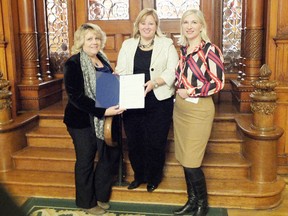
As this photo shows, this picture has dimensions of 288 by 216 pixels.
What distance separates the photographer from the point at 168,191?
3049 millimetres

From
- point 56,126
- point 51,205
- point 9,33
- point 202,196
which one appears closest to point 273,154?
point 202,196

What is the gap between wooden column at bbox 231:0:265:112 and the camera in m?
3.78

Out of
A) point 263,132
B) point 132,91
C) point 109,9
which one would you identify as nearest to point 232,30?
point 109,9

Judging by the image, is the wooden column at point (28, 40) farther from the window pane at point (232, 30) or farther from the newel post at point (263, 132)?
the newel post at point (263, 132)

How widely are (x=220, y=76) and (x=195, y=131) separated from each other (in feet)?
1.41

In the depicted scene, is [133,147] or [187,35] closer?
[187,35]

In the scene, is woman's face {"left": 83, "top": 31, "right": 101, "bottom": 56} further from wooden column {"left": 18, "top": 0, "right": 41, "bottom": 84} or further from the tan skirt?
wooden column {"left": 18, "top": 0, "right": 41, "bottom": 84}

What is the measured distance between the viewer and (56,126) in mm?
3990

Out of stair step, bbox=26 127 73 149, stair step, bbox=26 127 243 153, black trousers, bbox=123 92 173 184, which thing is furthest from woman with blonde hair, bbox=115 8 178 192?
stair step, bbox=26 127 73 149

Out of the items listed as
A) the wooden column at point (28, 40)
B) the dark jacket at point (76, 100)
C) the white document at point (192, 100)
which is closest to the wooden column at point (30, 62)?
the wooden column at point (28, 40)

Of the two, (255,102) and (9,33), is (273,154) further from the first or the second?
(9,33)

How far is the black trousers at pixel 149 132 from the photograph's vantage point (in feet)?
9.00

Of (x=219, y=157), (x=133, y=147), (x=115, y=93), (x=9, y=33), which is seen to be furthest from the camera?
(x=9, y=33)

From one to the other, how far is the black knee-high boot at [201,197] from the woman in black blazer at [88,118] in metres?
0.69
